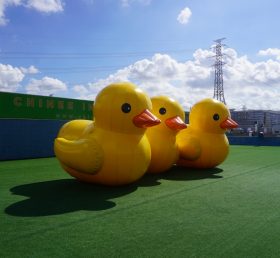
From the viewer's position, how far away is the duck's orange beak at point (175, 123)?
8383 mm

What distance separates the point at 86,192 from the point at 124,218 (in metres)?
1.89

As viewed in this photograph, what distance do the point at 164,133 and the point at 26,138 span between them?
7178 mm

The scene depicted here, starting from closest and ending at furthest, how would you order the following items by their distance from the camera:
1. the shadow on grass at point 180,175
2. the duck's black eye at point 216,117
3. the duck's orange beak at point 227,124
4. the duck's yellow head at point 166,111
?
the shadow on grass at point 180,175
the duck's yellow head at point 166,111
the duck's orange beak at point 227,124
the duck's black eye at point 216,117

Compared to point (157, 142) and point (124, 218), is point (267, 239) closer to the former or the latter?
point (124, 218)

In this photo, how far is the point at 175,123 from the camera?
841 centimetres

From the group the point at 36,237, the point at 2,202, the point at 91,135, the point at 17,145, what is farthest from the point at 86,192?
the point at 17,145

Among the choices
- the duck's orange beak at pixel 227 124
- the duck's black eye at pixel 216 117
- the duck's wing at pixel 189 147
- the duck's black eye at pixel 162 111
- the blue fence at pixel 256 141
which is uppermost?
the duck's black eye at pixel 162 111

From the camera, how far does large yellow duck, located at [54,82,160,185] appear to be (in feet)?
20.9

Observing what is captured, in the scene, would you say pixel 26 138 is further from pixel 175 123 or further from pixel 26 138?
pixel 175 123

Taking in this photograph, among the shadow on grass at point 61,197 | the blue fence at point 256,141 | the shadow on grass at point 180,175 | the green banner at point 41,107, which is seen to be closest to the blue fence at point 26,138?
the green banner at point 41,107

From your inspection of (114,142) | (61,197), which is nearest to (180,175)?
(114,142)

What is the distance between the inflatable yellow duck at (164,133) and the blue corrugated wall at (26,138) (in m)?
6.69

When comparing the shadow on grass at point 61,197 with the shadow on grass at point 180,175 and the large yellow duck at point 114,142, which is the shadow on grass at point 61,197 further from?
the shadow on grass at point 180,175

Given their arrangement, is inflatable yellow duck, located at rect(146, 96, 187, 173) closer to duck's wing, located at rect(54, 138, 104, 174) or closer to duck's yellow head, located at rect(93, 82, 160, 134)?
duck's yellow head, located at rect(93, 82, 160, 134)
